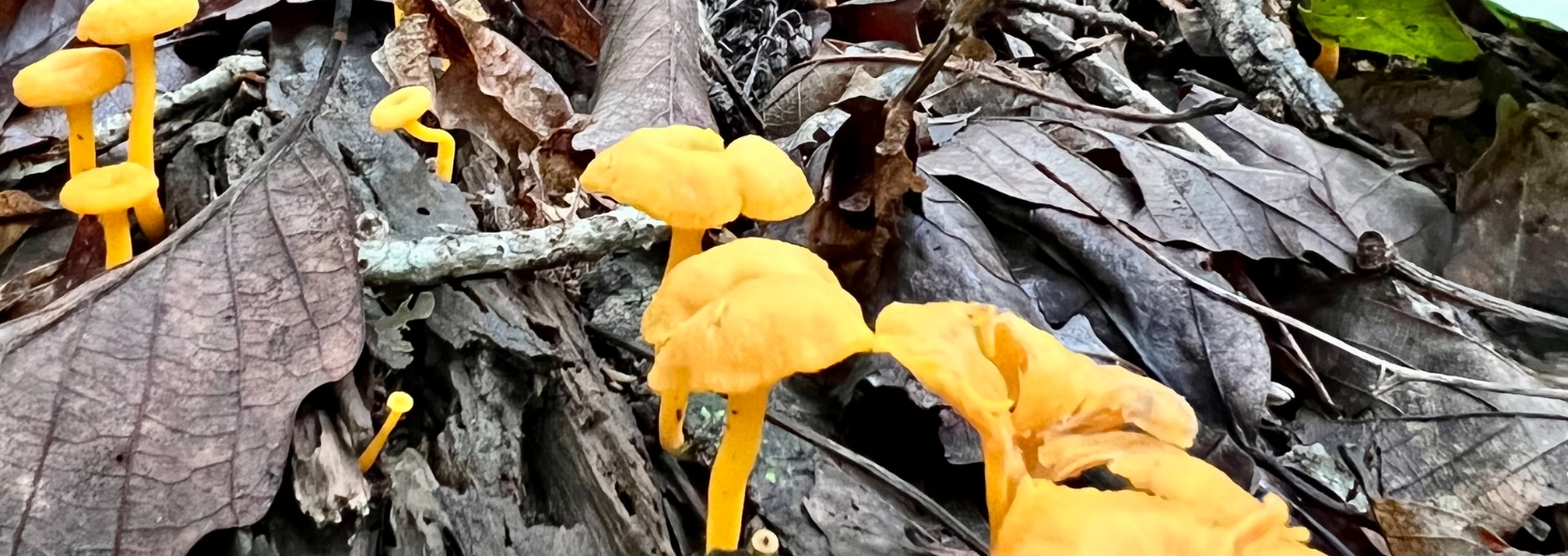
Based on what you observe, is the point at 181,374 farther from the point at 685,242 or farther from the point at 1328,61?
the point at 1328,61

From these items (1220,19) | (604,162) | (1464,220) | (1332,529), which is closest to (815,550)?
(604,162)

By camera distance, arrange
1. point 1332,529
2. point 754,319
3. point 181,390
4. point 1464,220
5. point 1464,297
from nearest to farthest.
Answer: point 754,319 < point 181,390 < point 1332,529 < point 1464,297 < point 1464,220

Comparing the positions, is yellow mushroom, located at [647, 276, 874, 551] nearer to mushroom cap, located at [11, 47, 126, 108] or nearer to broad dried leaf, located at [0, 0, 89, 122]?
mushroom cap, located at [11, 47, 126, 108]

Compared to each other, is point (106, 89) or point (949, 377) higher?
point (949, 377)

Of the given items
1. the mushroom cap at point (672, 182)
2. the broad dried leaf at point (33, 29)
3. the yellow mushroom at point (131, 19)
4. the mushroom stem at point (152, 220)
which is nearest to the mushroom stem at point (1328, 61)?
the mushroom cap at point (672, 182)

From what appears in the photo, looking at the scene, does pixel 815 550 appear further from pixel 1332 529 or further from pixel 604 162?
pixel 1332 529

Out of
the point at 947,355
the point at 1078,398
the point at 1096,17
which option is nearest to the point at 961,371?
the point at 947,355

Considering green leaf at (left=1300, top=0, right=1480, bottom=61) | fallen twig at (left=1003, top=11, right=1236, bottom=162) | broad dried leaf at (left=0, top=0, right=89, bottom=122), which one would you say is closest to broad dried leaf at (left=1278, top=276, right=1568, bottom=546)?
fallen twig at (left=1003, top=11, right=1236, bottom=162)

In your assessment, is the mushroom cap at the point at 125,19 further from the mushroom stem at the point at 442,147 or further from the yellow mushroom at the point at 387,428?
the yellow mushroom at the point at 387,428
